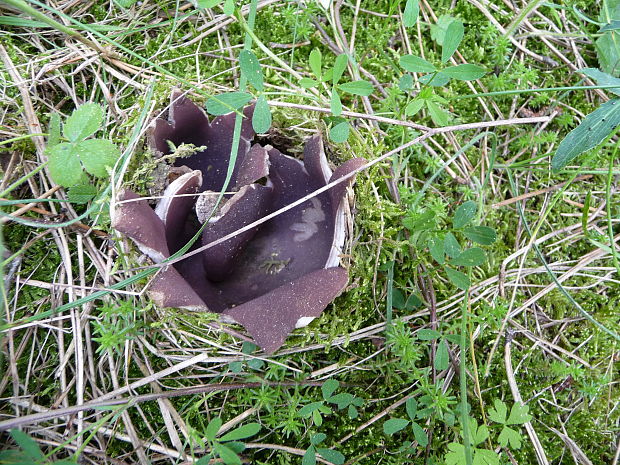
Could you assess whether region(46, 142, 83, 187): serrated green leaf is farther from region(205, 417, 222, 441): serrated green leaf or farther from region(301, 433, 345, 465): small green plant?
region(301, 433, 345, 465): small green plant

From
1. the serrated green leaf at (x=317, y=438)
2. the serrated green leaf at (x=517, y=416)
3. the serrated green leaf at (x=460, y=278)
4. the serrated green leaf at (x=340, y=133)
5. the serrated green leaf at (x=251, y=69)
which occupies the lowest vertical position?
the serrated green leaf at (x=517, y=416)

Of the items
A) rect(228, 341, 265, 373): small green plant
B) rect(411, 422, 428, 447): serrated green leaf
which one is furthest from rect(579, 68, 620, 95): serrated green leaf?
rect(228, 341, 265, 373): small green plant

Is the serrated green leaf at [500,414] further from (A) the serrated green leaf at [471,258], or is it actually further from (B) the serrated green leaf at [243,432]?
(B) the serrated green leaf at [243,432]

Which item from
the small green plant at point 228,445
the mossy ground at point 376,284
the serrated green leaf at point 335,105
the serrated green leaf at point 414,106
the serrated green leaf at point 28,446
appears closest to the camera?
the serrated green leaf at point 28,446

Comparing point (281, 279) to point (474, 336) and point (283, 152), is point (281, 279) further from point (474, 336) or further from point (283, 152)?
point (474, 336)

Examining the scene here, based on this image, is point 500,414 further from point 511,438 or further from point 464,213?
point 464,213

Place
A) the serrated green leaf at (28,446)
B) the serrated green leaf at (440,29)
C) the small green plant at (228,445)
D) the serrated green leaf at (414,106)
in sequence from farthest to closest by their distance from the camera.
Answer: the serrated green leaf at (440,29) < the serrated green leaf at (414,106) < the small green plant at (228,445) < the serrated green leaf at (28,446)

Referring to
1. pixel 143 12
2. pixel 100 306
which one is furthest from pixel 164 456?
pixel 143 12

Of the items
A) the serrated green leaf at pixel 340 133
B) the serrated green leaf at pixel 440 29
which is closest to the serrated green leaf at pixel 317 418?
the serrated green leaf at pixel 340 133
